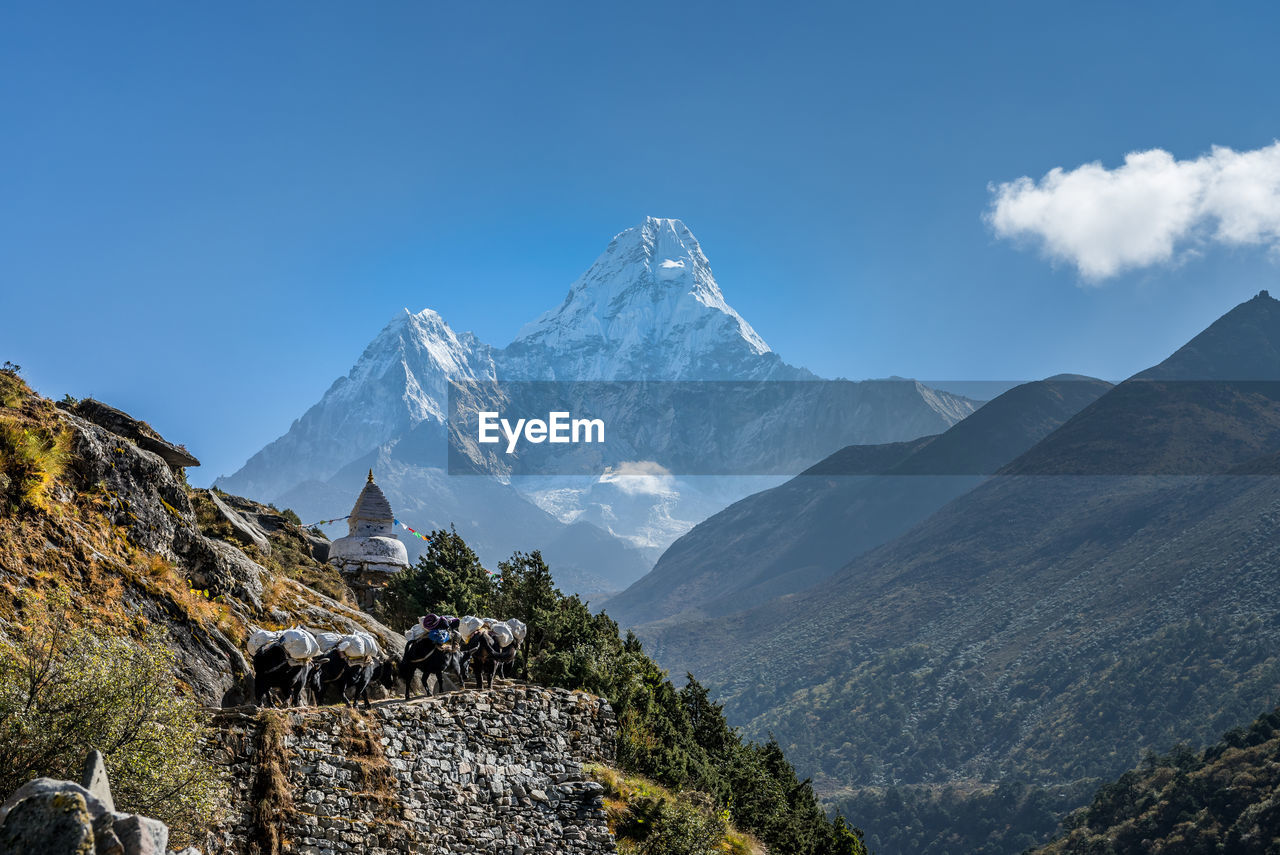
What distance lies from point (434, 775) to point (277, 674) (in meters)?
3.83

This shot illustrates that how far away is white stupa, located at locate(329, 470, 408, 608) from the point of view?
5031 cm

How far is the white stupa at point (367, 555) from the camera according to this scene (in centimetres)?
5031

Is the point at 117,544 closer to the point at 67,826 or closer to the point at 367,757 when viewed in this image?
the point at 367,757

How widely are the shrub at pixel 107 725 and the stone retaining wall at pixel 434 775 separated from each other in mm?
2195

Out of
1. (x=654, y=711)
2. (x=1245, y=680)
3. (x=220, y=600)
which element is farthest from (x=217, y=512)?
(x=1245, y=680)

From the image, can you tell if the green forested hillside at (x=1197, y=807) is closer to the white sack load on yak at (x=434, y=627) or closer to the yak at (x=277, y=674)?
the white sack load on yak at (x=434, y=627)

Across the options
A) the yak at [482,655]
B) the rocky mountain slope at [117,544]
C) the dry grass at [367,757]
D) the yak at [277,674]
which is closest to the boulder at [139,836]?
the rocky mountain slope at [117,544]

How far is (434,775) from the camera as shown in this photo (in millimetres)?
22969

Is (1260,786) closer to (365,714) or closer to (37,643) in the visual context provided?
(365,714)

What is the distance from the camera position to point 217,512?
37.4 m

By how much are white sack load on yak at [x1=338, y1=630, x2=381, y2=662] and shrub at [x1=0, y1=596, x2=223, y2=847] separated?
6421 millimetres

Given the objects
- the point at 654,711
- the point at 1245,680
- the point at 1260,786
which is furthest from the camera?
the point at 1245,680

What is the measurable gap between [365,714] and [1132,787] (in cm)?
12147

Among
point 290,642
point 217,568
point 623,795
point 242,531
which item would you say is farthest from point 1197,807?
point 290,642
